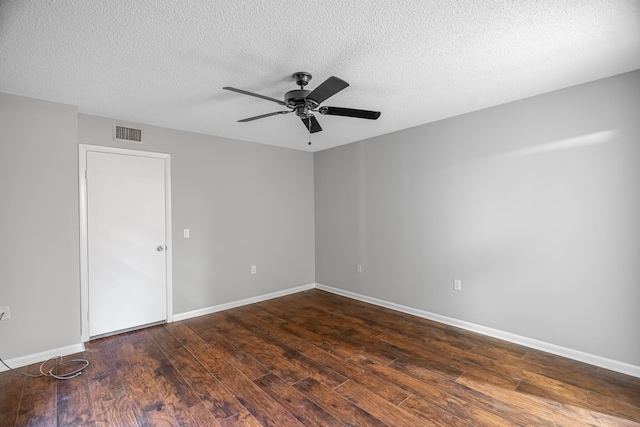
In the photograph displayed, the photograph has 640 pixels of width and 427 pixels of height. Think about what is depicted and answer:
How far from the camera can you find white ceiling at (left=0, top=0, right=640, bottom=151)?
157 cm

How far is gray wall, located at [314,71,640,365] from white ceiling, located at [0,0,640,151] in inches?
14.2

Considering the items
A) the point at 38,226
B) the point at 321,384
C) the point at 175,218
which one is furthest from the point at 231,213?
the point at 321,384

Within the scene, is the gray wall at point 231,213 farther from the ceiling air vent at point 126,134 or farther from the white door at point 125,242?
the white door at point 125,242

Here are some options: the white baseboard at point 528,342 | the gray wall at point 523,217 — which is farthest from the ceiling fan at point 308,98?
the white baseboard at point 528,342

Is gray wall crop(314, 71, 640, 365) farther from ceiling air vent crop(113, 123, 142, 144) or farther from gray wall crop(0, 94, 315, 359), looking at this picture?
ceiling air vent crop(113, 123, 142, 144)

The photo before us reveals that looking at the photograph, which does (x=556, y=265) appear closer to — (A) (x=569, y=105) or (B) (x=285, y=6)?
(A) (x=569, y=105)

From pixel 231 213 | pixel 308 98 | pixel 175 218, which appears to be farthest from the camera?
pixel 231 213

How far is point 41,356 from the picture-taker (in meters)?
2.65

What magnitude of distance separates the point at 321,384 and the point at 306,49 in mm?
2433

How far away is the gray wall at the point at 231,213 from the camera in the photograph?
3.68 metres

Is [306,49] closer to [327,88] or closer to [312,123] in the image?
[327,88]

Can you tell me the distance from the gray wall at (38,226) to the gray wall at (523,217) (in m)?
3.50

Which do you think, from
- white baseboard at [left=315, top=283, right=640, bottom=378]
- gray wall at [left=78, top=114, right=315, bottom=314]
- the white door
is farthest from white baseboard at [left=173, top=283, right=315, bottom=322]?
white baseboard at [left=315, top=283, right=640, bottom=378]

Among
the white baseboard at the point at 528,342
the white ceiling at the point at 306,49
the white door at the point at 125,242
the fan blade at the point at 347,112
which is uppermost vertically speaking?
the white ceiling at the point at 306,49
